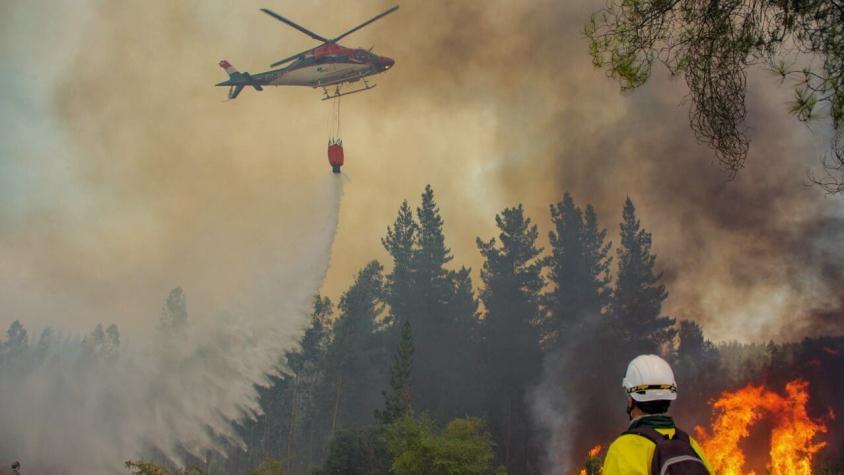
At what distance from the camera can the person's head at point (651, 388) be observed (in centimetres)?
373

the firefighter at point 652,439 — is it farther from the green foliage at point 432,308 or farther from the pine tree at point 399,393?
the green foliage at point 432,308

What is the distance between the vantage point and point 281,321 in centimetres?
5800

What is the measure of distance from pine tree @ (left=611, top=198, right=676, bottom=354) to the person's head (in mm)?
63732

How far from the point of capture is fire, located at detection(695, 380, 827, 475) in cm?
4556

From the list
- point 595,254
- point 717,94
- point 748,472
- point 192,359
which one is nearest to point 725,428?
point 748,472

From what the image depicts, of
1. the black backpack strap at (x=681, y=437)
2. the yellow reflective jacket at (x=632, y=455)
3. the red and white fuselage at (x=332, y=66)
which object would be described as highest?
the red and white fuselage at (x=332, y=66)

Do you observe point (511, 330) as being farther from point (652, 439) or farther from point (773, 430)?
point (652, 439)

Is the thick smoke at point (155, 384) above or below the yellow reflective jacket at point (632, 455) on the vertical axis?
above

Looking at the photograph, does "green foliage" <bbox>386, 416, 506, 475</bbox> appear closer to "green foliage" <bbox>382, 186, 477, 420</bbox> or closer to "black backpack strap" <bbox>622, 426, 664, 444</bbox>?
"green foliage" <bbox>382, 186, 477, 420</bbox>

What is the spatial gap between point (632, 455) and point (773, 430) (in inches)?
2082

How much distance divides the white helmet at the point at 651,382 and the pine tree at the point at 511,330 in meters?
62.0

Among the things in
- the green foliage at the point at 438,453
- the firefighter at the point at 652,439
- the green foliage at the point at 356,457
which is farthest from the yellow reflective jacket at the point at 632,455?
the green foliage at the point at 356,457

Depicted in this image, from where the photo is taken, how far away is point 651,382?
3.76 m

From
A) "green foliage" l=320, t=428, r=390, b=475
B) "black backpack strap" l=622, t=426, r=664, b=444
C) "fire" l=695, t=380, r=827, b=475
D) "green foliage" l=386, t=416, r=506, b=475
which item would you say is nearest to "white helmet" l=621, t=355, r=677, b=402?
"black backpack strap" l=622, t=426, r=664, b=444
